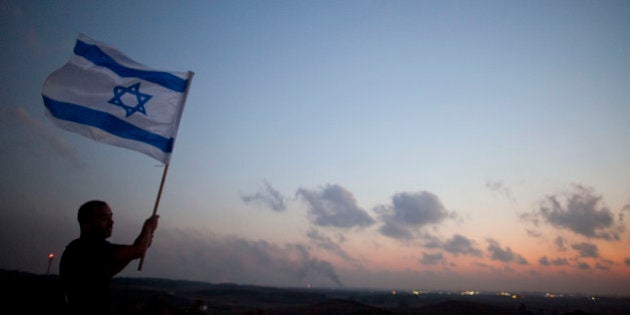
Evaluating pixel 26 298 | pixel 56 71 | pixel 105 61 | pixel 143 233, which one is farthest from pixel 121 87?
pixel 26 298

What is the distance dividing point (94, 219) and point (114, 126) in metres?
3.48

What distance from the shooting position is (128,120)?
6.55 metres

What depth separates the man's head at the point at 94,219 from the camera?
3.60 metres

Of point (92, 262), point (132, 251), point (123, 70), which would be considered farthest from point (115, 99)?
point (92, 262)

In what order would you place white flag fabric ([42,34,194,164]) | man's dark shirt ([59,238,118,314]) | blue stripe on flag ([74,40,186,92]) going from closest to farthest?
man's dark shirt ([59,238,118,314]) → white flag fabric ([42,34,194,164]) → blue stripe on flag ([74,40,186,92])

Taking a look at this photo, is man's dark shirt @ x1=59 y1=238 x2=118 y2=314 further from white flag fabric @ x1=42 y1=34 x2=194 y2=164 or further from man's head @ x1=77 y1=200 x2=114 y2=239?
white flag fabric @ x1=42 y1=34 x2=194 y2=164

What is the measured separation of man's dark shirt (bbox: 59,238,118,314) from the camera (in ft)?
10.5

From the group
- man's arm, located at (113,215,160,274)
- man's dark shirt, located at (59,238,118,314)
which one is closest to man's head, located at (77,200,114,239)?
man's dark shirt, located at (59,238,118,314)

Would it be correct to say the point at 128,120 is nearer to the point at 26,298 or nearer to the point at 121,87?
the point at 121,87

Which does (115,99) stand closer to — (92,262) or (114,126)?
(114,126)

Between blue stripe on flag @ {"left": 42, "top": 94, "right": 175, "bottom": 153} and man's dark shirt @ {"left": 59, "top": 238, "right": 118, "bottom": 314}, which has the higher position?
blue stripe on flag @ {"left": 42, "top": 94, "right": 175, "bottom": 153}

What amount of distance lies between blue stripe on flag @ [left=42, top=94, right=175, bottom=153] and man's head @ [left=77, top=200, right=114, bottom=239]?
286 centimetres

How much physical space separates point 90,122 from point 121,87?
88 centimetres

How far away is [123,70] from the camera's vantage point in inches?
273
